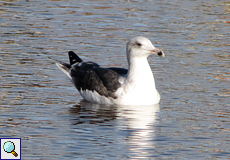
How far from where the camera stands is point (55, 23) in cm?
2361

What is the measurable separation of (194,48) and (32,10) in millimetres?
8426

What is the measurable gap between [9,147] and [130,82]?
166 inches

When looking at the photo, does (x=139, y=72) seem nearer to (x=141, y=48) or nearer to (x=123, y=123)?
(x=141, y=48)

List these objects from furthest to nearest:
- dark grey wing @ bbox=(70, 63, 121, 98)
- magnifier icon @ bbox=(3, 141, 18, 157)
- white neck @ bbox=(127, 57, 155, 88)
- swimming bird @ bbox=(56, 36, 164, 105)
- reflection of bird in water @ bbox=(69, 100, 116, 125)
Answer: dark grey wing @ bbox=(70, 63, 121, 98) < white neck @ bbox=(127, 57, 155, 88) < swimming bird @ bbox=(56, 36, 164, 105) < reflection of bird in water @ bbox=(69, 100, 116, 125) < magnifier icon @ bbox=(3, 141, 18, 157)

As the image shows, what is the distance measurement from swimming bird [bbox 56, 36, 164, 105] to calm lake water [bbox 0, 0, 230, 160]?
0.24m

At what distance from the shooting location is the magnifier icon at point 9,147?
1066 centimetres

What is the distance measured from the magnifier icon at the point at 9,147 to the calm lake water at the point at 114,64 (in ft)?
0.58

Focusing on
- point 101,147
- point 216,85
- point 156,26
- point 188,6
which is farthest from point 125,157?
point 188,6

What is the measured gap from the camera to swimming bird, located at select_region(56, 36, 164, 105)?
46.6ft

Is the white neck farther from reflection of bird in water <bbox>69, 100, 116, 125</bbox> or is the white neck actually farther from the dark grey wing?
reflection of bird in water <bbox>69, 100, 116, 125</bbox>

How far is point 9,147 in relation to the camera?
10.8 metres

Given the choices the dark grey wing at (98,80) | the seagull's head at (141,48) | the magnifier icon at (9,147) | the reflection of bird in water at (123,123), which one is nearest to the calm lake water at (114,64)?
the reflection of bird in water at (123,123)

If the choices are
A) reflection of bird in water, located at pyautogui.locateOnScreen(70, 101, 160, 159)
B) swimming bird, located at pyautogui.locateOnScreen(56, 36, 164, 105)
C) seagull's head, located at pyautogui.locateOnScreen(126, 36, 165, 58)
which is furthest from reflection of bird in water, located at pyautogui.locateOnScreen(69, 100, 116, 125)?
seagull's head, located at pyautogui.locateOnScreen(126, 36, 165, 58)

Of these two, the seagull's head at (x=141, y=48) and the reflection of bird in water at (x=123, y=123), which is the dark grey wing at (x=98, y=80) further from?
the seagull's head at (x=141, y=48)
